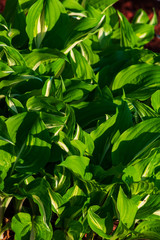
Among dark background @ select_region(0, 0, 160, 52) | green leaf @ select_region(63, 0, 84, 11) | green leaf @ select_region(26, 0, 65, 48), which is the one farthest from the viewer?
dark background @ select_region(0, 0, 160, 52)

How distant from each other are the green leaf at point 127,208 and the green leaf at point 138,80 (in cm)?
56

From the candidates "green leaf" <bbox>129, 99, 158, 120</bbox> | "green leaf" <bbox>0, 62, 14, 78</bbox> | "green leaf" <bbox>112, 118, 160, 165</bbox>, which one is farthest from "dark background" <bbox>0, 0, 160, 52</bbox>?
"green leaf" <bbox>0, 62, 14, 78</bbox>

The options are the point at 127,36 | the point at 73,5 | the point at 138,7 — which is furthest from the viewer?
the point at 138,7

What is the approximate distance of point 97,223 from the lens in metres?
1.44

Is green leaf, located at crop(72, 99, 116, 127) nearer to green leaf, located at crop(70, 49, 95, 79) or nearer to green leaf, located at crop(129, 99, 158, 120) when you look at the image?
green leaf, located at crop(129, 99, 158, 120)

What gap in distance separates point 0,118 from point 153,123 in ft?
1.91

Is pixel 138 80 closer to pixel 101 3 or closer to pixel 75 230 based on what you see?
pixel 101 3

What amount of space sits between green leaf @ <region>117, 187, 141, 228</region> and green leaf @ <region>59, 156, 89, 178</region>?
0.17m

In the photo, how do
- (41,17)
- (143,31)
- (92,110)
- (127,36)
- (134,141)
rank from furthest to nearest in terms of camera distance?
(143,31) → (127,36) → (41,17) → (92,110) → (134,141)

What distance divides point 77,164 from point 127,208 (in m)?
0.24

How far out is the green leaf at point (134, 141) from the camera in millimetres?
1544

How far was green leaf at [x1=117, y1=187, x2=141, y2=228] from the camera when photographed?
4.57ft

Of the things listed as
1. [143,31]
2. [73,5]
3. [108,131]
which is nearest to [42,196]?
[108,131]

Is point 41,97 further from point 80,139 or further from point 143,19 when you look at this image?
point 143,19
